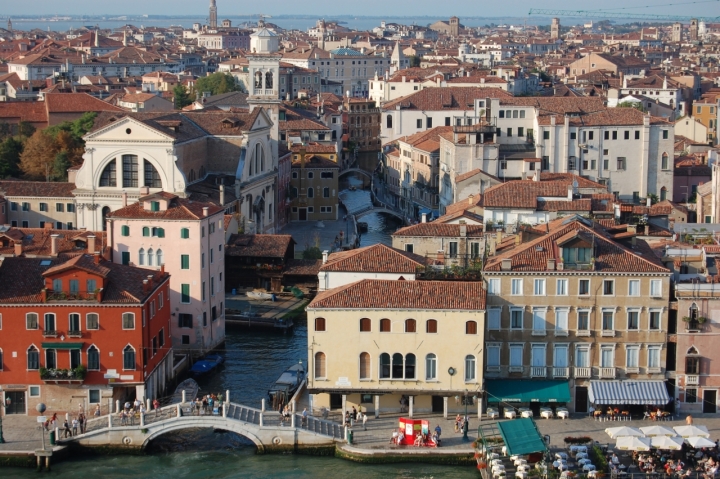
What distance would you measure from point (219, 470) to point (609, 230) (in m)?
11.5

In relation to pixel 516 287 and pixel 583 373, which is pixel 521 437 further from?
pixel 516 287

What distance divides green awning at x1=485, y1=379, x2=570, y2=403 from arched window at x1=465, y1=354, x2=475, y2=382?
0.50 metres

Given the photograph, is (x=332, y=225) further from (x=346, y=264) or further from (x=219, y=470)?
(x=219, y=470)

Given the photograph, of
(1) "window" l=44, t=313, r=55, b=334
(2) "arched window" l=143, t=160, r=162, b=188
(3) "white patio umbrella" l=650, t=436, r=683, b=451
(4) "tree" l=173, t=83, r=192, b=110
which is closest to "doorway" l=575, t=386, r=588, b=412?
(3) "white patio umbrella" l=650, t=436, r=683, b=451

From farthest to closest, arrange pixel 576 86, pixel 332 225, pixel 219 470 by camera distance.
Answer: pixel 576 86
pixel 332 225
pixel 219 470

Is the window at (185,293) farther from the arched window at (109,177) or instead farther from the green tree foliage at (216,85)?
the green tree foliage at (216,85)

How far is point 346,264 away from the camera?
30.8 m

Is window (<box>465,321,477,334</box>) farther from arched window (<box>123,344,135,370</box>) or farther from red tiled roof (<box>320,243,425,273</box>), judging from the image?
arched window (<box>123,344,135,370</box>)

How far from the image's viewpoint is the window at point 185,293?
34500 millimetres

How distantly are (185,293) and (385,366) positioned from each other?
8.50 m

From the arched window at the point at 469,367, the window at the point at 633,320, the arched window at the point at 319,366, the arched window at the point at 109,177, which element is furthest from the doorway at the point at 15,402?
the arched window at the point at 109,177

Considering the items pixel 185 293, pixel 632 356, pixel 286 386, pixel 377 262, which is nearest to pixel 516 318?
pixel 632 356

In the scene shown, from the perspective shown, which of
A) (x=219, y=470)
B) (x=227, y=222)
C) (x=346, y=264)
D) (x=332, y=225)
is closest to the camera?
(x=219, y=470)

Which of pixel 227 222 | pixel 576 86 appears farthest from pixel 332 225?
pixel 576 86
